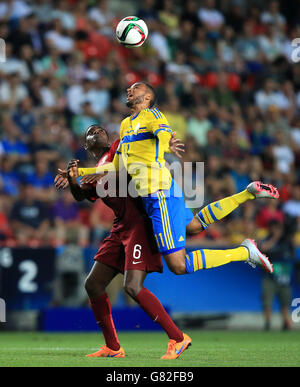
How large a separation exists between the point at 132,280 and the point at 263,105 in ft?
37.7

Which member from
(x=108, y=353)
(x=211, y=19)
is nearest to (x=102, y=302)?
(x=108, y=353)

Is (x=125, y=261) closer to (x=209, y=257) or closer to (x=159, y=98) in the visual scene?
(x=209, y=257)

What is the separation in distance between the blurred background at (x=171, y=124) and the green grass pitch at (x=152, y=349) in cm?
98

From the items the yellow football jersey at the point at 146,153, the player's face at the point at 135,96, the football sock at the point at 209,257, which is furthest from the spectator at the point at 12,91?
the football sock at the point at 209,257

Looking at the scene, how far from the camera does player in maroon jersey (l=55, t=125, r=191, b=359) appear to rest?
298 inches

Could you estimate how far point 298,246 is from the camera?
14195 mm

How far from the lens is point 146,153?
7773 mm

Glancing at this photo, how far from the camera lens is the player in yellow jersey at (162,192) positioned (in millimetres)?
7527

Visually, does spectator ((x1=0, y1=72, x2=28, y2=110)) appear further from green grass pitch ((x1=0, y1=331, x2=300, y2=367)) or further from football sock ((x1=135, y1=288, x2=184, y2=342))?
football sock ((x1=135, y1=288, x2=184, y2=342))

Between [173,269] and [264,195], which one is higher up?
[264,195]

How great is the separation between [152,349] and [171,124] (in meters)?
7.41

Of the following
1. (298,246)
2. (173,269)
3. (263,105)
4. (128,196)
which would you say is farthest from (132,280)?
(263,105)

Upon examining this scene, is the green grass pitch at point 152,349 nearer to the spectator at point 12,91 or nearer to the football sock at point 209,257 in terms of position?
the football sock at point 209,257
